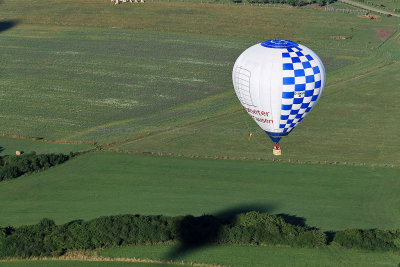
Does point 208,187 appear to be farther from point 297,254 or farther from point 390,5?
point 390,5

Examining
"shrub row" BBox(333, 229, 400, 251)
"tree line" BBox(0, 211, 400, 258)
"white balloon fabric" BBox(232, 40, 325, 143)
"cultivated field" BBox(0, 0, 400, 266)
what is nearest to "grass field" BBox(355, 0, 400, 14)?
"cultivated field" BBox(0, 0, 400, 266)

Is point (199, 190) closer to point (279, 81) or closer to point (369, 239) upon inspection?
point (279, 81)

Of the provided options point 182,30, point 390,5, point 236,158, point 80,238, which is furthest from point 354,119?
point 390,5

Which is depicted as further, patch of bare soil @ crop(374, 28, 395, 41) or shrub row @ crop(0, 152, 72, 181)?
patch of bare soil @ crop(374, 28, 395, 41)

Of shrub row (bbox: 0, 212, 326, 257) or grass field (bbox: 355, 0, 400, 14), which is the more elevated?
grass field (bbox: 355, 0, 400, 14)

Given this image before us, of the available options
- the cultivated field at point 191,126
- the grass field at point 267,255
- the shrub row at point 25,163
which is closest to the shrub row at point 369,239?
the grass field at point 267,255

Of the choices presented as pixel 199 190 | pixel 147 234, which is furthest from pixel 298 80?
pixel 147 234

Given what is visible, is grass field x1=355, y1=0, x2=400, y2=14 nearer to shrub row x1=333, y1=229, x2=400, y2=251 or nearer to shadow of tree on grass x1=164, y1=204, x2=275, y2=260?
shrub row x1=333, y1=229, x2=400, y2=251
